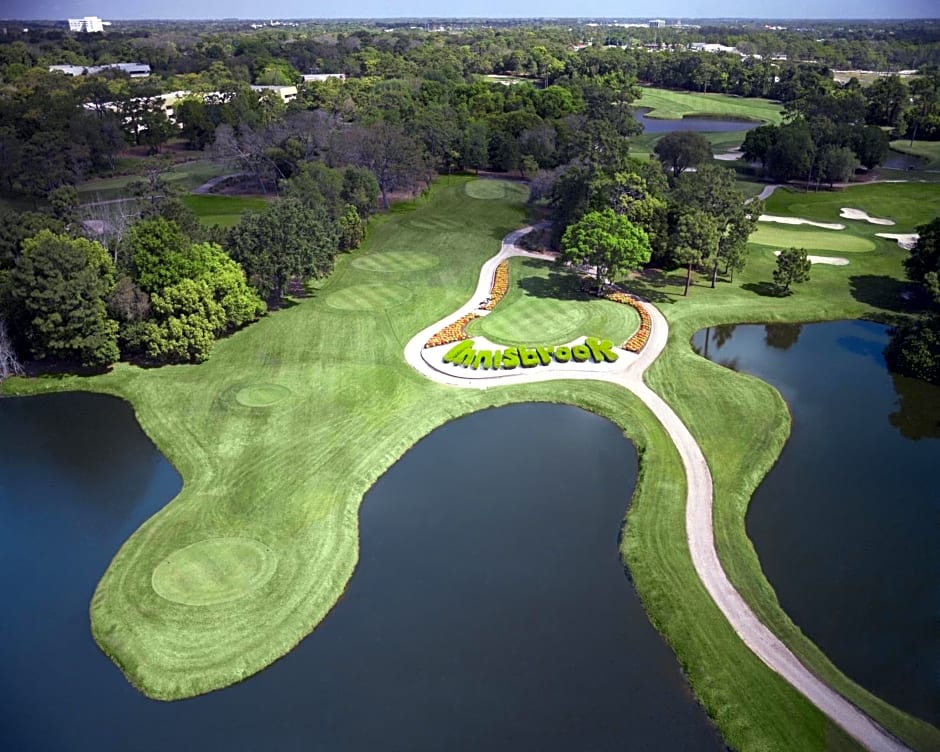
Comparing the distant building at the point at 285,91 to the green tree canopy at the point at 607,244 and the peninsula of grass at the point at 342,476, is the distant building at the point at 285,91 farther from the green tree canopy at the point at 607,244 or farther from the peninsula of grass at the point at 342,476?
the green tree canopy at the point at 607,244

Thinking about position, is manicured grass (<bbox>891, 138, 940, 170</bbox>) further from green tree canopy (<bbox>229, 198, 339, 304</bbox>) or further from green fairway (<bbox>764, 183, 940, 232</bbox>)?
green tree canopy (<bbox>229, 198, 339, 304</bbox>)

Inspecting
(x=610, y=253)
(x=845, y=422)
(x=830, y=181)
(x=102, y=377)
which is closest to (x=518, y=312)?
(x=610, y=253)

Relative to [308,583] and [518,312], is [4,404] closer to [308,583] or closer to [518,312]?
[308,583]

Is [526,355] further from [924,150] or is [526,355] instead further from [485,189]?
[924,150]

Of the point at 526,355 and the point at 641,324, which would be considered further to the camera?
the point at 641,324

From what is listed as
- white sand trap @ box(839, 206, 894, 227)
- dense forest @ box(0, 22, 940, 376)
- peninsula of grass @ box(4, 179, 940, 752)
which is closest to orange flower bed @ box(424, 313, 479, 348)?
peninsula of grass @ box(4, 179, 940, 752)

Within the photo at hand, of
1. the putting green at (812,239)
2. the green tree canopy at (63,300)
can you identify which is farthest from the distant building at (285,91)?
the green tree canopy at (63,300)

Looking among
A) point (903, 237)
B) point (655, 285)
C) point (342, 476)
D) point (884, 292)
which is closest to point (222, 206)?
point (655, 285)
